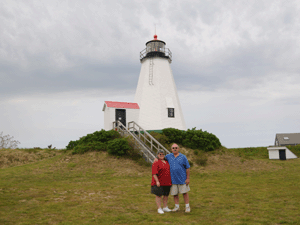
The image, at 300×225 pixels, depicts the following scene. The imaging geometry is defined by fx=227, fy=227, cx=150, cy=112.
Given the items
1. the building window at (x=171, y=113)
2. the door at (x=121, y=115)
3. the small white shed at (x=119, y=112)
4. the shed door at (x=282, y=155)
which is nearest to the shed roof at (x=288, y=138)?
the shed door at (x=282, y=155)

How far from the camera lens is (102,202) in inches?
340

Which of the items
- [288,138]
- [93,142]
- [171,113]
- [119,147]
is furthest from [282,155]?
[288,138]

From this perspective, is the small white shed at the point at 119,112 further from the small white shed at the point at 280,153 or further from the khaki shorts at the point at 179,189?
the khaki shorts at the point at 179,189

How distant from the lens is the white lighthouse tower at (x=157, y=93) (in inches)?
947

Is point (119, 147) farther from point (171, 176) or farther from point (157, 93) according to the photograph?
point (171, 176)

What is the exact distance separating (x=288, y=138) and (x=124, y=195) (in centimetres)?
4462

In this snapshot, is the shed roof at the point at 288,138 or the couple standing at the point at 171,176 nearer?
the couple standing at the point at 171,176

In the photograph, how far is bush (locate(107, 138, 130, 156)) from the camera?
17.0 meters

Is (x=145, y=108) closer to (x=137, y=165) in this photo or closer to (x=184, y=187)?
(x=137, y=165)

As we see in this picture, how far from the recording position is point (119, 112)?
2317cm

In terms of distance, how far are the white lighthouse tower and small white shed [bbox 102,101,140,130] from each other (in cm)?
93

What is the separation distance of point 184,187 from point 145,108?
59.1ft

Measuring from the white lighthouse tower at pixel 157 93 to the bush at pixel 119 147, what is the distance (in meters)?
6.71

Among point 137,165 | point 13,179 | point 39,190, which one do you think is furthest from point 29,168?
point 137,165
